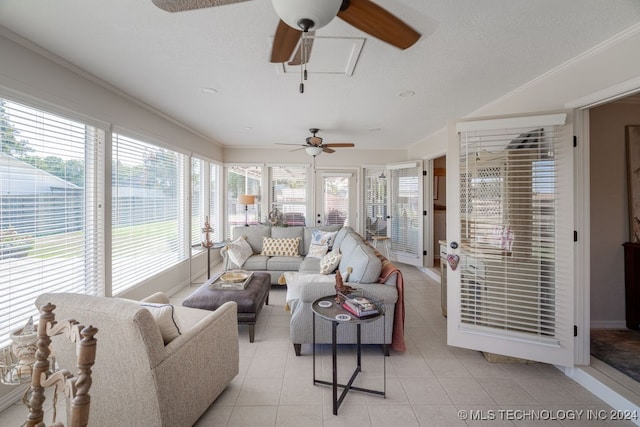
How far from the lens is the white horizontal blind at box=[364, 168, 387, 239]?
6199 mm

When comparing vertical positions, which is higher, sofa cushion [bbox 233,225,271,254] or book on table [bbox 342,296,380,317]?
sofa cushion [bbox 233,225,271,254]

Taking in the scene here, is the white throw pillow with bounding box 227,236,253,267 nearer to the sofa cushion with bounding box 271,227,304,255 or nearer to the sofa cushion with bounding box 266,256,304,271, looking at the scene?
the sofa cushion with bounding box 266,256,304,271

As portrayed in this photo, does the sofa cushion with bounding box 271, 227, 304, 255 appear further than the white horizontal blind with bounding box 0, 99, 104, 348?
Yes

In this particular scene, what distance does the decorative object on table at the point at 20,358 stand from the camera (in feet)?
4.77

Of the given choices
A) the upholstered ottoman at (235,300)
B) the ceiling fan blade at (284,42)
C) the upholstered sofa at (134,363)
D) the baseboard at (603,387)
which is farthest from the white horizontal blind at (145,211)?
the baseboard at (603,387)

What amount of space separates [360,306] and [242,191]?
501 cm

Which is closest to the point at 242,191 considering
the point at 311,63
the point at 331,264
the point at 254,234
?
the point at 254,234

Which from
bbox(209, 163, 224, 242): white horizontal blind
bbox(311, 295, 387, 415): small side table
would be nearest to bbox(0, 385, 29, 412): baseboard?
bbox(311, 295, 387, 415): small side table

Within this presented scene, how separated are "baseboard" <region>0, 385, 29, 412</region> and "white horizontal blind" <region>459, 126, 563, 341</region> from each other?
353 cm

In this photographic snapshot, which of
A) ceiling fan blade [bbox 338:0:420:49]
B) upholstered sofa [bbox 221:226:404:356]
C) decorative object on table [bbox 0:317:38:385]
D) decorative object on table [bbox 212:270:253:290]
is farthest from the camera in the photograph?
decorative object on table [bbox 212:270:253:290]

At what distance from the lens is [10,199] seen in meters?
1.95

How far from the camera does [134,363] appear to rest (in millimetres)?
1319

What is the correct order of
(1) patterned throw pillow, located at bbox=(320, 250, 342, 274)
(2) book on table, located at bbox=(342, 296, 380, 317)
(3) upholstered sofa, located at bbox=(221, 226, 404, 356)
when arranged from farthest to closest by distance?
(1) patterned throw pillow, located at bbox=(320, 250, 342, 274) → (3) upholstered sofa, located at bbox=(221, 226, 404, 356) → (2) book on table, located at bbox=(342, 296, 380, 317)

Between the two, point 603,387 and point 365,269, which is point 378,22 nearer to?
point 365,269
